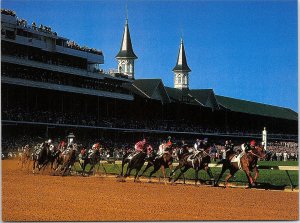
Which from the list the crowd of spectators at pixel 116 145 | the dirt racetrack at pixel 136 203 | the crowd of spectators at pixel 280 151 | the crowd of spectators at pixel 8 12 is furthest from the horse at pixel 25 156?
the crowd of spectators at pixel 280 151

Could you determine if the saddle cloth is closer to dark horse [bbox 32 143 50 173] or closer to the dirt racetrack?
the dirt racetrack

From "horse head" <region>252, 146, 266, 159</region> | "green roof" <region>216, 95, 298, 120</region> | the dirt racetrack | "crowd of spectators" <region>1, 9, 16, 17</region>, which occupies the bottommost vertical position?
the dirt racetrack

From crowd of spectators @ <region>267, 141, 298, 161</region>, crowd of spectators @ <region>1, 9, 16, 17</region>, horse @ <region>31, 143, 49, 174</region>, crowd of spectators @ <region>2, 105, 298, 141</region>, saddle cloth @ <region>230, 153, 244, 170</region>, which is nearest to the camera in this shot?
crowd of spectators @ <region>1, 9, 16, 17</region>

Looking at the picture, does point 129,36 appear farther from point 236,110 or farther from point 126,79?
point 126,79

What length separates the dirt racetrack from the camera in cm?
1138

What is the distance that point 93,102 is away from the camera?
2186cm

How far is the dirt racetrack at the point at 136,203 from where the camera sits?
11383mm

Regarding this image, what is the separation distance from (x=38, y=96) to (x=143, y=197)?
5.83 m

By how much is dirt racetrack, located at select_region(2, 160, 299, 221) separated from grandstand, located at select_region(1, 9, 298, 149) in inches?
71.5

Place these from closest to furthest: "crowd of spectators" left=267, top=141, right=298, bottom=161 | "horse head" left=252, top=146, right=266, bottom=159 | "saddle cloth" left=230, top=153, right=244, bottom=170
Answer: "horse head" left=252, top=146, right=266, bottom=159
"saddle cloth" left=230, top=153, right=244, bottom=170
"crowd of spectators" left=267, top=141, right=298, bottom=161

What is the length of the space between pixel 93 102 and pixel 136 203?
972 cm

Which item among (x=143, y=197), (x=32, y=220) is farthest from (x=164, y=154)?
(x=32, y=220)

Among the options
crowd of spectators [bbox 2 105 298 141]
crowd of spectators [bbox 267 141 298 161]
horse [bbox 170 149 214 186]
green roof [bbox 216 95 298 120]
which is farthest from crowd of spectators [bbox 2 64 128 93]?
crowd of spectators [bbox 267 141 298 161]

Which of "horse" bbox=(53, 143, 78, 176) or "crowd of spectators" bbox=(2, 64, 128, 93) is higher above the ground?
"crowd of spectators" bbox=(2, 64, 128, 93)
